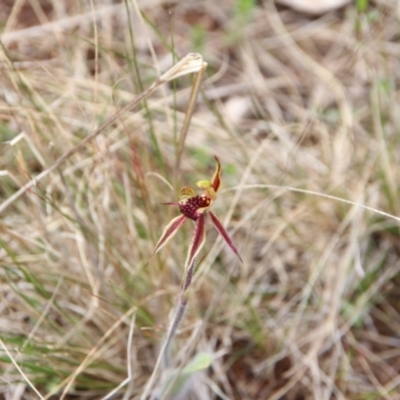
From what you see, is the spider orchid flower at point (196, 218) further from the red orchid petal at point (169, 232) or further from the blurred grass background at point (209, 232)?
the blurred grass background at point (209, 232)

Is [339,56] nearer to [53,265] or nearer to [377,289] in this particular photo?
[377,289]

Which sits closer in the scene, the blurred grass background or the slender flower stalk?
the slender flower stalk

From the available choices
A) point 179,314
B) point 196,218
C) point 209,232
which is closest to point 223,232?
point 196,218

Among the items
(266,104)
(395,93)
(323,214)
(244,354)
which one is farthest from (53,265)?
(395,93)

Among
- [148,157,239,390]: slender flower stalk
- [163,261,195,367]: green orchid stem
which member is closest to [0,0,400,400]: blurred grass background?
[163,261,195,367]: green orchid stem

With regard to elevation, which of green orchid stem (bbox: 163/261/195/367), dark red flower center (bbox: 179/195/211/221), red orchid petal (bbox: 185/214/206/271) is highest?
dark red flower center (bbox: 179/195/211/221)

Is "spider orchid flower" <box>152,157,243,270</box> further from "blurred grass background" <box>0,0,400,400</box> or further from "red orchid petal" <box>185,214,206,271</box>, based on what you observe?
"blurred grass background" <box>0,0,400,400</box>

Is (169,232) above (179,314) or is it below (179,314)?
above

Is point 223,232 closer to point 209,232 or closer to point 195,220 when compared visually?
point 195,220

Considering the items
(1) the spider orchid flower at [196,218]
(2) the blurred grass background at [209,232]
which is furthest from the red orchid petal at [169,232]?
(2) the blurred grass background at [209,232]
